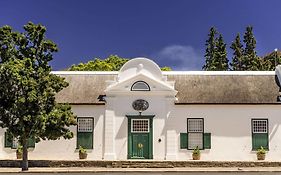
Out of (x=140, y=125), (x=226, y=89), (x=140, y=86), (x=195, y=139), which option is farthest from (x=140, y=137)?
(x=226, y=89)

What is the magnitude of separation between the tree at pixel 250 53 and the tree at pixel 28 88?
131 ft

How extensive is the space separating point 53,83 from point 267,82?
1423 cm

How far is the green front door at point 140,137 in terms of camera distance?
30.0m

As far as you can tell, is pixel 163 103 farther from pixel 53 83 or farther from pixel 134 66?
pixel 53 83

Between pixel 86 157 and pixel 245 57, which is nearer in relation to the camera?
pixel 86 157

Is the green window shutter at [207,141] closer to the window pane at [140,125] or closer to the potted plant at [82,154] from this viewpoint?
the window pane at [140,125]

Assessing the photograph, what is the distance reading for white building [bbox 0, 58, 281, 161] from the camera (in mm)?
30031

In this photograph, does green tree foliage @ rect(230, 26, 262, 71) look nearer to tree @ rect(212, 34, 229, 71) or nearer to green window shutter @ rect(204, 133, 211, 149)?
tree @ rect(212, 34, 229, 71)

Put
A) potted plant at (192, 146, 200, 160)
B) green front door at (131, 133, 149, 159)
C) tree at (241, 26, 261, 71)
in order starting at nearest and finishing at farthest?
potted plant at (192, 146, 200, 160), green front door at (131, 133, 149, 159), tree at (241, 26, 261, 71)

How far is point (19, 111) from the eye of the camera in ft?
79.6

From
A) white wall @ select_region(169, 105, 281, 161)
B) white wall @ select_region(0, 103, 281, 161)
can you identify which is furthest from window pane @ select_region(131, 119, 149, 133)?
white wall @ select_region(169, 105, 281, 161)

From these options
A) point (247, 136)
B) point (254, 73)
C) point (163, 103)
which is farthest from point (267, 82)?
point (163, 103)

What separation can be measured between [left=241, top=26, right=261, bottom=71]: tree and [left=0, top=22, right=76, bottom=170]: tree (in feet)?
131

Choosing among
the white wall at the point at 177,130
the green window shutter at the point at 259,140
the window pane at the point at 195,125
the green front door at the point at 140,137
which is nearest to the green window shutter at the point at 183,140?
the white wall at the point at 177,130
